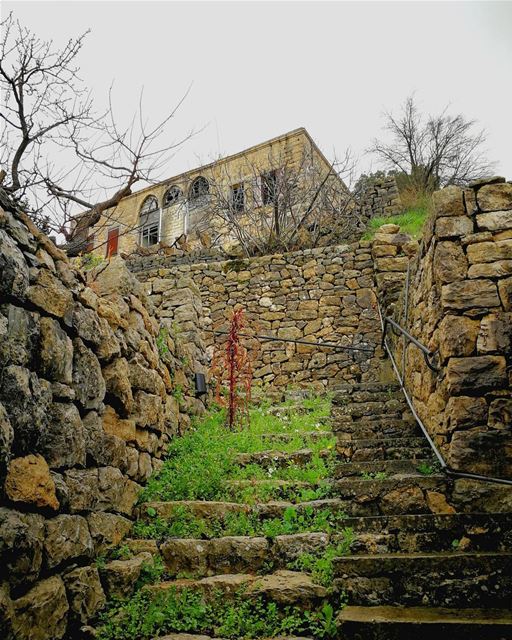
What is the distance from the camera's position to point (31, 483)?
2387 millimetres

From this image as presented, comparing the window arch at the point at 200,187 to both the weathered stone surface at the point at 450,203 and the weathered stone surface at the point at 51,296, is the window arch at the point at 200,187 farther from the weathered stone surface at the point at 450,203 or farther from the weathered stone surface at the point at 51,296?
the weathered stone surface at the point at 51,296

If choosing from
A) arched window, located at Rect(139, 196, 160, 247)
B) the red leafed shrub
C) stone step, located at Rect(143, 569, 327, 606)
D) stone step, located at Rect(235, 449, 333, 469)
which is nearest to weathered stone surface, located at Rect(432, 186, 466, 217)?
stone step, located at Rect(235, 449, 333, 469)

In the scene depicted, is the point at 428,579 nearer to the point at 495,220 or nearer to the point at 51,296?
the point at 495,220

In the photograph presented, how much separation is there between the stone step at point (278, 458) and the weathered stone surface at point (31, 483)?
2.26 m

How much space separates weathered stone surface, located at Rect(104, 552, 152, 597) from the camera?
9.41 feet

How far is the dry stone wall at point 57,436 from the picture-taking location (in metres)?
2.26

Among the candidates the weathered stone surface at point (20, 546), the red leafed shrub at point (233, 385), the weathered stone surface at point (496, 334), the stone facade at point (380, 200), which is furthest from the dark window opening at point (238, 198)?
the weathered stone surface at point (20, 546)

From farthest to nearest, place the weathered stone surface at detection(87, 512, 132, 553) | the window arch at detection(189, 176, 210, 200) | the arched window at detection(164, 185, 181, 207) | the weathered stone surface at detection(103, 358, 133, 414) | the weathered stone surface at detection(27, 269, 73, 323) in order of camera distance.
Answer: the arched window at detection(164, 185, 181, 207)
the window arch at detection(189, 176, 210, 200)
the weathered stone surface at detection(103, 358, 133, 414)
the weathered stone surface at detection(87, 512, 132, 553)
the weathered stone surface at detection(27, 269, 73, 323)

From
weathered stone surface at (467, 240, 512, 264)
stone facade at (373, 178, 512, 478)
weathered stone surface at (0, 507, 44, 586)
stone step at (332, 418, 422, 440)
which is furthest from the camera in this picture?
stone step at (332, 418, 422, 440)

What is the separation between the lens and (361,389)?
6.29 meters

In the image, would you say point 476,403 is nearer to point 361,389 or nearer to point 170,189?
point 361,389

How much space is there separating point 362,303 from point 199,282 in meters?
3.18

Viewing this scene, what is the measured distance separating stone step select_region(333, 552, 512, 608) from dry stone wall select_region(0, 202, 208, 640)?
1.52m

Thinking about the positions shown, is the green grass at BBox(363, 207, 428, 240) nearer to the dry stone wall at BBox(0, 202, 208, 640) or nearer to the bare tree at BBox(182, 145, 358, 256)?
the bare tree at BBox(182, 145, 358, 256)
